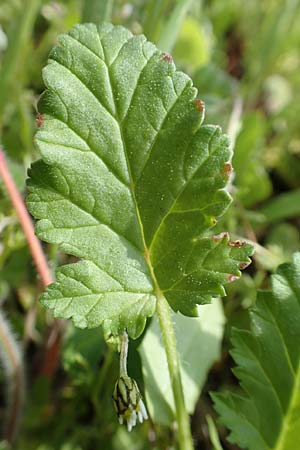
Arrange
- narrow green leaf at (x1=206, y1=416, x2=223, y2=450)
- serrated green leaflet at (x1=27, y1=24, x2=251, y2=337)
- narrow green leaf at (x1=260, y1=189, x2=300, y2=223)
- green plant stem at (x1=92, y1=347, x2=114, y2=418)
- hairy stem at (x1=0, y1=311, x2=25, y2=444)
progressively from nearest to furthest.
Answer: serrated green leaflet at (x1=27, y1=24, x2=251, y2=337)
narrow green leaf at (x1=206, y1=416, x2=223, y2=450)
green plant stem at (x1=92, y1=347, x2=114, y2=418)
hairy stem at (x1=0, y1=311, x2=25, y2=444)
narrow green leaf at (x1=260, y1=189, x2=300, y2=223)

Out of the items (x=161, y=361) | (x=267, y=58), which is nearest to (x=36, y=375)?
(x=161, y=361)

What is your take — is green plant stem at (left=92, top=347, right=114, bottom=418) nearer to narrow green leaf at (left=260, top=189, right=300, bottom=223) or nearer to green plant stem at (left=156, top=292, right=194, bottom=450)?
green plant stem at (left=156, top=292, right=194, bottom=450)

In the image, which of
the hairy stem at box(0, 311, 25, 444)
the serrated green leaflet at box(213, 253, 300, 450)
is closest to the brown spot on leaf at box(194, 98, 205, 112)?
the serrated green leaflet at box(213, 253, 300, 450)

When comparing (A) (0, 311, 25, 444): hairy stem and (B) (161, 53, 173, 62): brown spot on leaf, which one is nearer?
(B) (161, 53, 173, 62): brown spot on leaf

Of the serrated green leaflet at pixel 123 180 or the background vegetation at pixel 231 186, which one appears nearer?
the serrated green leaflet at pixel 123 180

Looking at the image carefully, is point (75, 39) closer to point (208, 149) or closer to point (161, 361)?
point (208, 149)

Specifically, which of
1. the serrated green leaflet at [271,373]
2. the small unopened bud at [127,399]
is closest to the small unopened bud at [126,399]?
the small unopened bud at [127,399]

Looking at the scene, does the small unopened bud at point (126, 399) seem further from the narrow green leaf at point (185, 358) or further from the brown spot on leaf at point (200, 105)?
the brown spot on leaf at point (200, 105)
